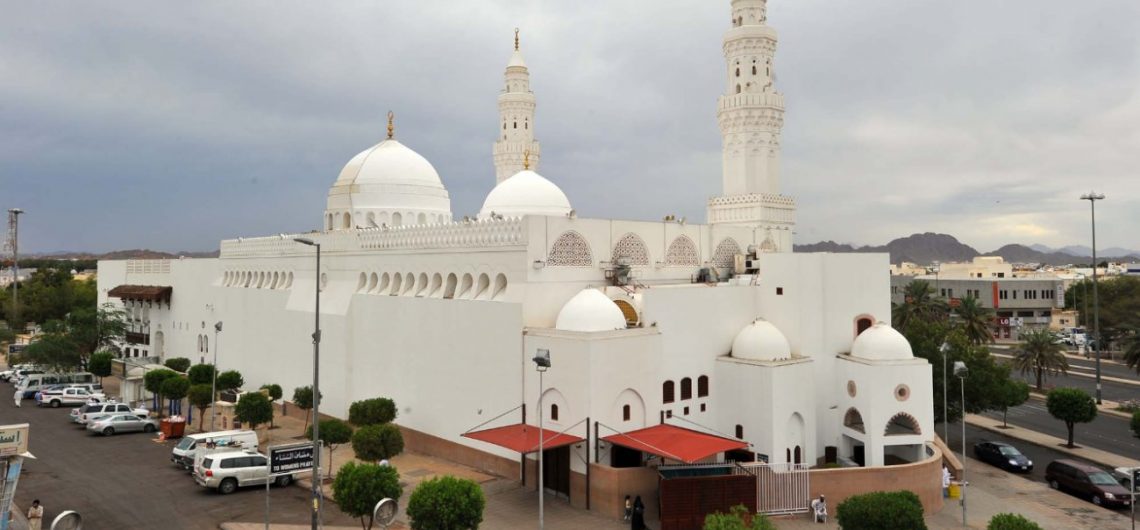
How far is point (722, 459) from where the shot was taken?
22172 mm

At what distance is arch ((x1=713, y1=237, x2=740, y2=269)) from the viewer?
95.8 ft

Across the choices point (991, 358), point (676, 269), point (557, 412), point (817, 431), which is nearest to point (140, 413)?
point (557, 412)

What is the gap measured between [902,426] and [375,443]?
636 inches

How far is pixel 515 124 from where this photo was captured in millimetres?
41781

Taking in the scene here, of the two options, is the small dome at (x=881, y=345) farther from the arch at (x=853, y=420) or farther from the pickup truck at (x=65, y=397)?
the pickup truck at (x=65, y=397)

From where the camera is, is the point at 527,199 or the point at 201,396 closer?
the point at 201,396

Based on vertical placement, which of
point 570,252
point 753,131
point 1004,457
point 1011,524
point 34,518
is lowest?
point 1004,457

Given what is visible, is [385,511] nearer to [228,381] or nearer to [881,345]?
[881,345]

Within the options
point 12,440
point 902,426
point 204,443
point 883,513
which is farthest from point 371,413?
point 902,426

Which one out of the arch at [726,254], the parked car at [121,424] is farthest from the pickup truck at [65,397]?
the arch at [726,254]

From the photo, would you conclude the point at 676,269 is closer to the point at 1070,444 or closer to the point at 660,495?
the point at 660,495

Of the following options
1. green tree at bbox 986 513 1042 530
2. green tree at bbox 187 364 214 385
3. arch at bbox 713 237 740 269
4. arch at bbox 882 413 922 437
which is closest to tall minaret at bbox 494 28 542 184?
arch at bbox 713 237 740 269

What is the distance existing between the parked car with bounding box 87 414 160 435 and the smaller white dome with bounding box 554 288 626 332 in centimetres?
1916

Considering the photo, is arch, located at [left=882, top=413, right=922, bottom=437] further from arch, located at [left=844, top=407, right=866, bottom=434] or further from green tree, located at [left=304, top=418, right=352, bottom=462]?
green tree, located at [left=304, top=418, right=352, bottom=462]
